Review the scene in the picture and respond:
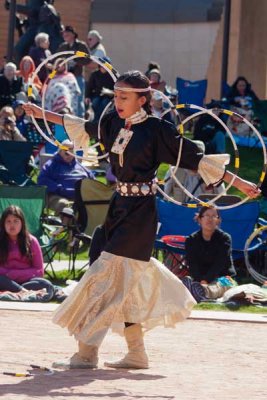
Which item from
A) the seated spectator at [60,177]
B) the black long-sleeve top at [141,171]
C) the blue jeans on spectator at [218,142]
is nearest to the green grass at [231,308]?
the black long-sleeve top at [141,171]

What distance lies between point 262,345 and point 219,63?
1743 cm

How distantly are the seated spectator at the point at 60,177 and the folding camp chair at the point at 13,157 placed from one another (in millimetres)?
785

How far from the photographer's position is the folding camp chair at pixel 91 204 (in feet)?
48.0

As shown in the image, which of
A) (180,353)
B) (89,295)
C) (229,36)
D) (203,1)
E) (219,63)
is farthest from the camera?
(203,1)

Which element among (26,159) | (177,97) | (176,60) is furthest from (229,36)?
(26,159)

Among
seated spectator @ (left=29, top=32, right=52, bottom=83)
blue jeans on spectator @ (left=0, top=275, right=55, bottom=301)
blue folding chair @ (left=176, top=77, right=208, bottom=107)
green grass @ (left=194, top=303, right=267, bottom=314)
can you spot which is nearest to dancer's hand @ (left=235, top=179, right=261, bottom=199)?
green grass @ (left=194, top=303, right=267, bottom=314)

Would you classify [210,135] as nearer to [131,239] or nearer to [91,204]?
[91,204]

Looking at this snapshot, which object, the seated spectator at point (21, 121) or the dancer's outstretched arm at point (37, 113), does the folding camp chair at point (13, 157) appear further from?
the dancer's outstretched arm at point (37, 113)

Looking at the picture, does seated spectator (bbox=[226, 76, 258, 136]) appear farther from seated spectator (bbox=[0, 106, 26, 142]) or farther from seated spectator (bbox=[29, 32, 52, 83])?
seated spectator (bbox=[0, 106, 26, 142])

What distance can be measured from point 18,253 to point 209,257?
5.75 ft

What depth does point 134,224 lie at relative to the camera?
8344 mm

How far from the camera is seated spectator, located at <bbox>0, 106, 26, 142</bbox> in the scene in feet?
57.1

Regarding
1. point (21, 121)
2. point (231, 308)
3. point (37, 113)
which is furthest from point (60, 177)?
point (37, 113)

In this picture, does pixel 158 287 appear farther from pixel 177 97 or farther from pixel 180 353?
pixel 177 97
